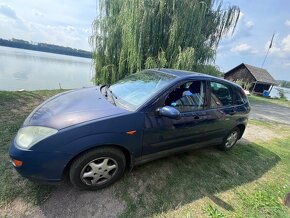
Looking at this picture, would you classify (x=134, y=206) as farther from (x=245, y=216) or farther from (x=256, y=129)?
(x=256, y=129)

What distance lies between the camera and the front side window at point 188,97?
2850 millimetres

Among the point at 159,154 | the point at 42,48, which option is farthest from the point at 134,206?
the point at 42,48

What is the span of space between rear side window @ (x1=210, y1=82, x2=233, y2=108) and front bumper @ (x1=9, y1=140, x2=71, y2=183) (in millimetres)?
2528

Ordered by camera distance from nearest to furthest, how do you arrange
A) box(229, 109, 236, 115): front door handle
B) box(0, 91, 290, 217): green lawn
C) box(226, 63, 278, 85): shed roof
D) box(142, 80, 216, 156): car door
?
box(0, 91, 290, 217): green lawn → box(142, 80, 216, 156): car door → box(229, 109, 236, 115): front door handle → box(226, 63, 278, 85): shed roof

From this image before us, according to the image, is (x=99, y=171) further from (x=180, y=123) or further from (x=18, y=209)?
(x=180, y=123)

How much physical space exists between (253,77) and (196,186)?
31055 millimetres

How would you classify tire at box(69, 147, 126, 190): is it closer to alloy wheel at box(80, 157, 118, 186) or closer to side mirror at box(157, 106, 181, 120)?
alloy wheel at box(80, 157, 118, 186)

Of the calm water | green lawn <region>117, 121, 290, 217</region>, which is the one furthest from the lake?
green lawn <region>117, 121, 290, 217</region>

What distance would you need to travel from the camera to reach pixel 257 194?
2992 mm

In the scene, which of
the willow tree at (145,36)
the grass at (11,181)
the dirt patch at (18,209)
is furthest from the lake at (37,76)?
the dirt patch at (18,209)

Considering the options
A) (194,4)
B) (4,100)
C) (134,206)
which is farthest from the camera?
(194,4)

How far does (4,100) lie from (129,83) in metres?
4.38

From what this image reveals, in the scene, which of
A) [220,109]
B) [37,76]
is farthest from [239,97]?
[37,76]

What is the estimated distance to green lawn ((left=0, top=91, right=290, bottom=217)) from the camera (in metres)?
2.40
